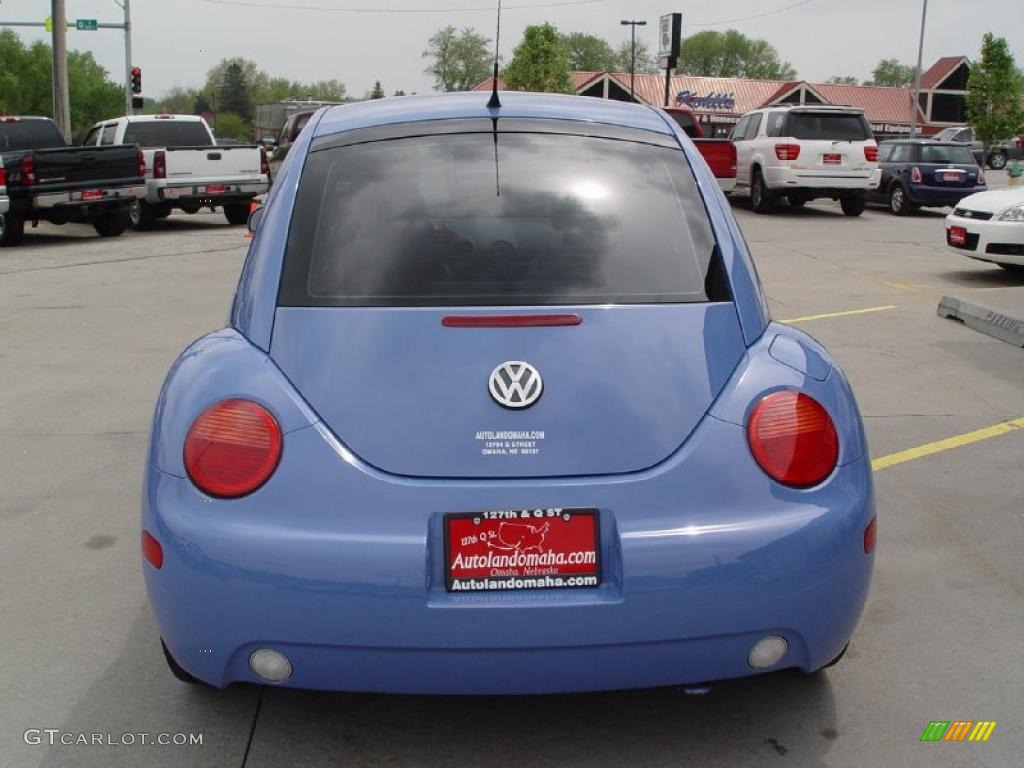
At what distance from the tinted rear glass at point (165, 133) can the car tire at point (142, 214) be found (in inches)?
68.6

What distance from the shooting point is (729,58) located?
146750 mm

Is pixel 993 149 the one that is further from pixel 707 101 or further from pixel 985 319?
pixel 985 319

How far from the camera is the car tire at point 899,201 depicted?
23161 millimetres

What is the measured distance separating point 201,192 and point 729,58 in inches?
5380

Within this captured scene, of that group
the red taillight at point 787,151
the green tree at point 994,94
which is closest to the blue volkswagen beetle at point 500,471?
the red taillight at point 787,151

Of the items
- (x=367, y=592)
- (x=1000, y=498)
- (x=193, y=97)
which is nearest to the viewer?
(x=367, y=592)

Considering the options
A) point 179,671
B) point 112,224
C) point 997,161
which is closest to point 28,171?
point 112,224

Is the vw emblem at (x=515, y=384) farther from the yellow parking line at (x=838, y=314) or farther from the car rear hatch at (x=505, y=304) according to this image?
the yellow parking line at (x=838, y=314)

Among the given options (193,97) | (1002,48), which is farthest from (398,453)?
(193,97)

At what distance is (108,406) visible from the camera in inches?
277

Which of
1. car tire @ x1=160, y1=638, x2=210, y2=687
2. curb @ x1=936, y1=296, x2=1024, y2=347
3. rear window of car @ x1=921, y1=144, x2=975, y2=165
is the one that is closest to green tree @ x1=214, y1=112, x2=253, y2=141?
rear window of car @ x1=921, y1=144, x2=975, y2=165

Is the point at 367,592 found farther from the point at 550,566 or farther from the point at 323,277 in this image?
the point at 323,277

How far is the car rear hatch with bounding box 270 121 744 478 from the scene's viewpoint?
9.01ft

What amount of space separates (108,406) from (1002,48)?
174 feet
